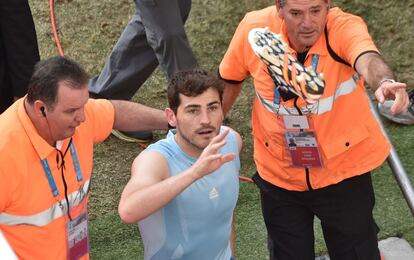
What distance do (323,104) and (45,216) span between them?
4.02 feet

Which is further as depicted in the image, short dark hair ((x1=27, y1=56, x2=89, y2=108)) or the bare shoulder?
short dark hair ((x1=27, y1=56, x2=89, y2=108))

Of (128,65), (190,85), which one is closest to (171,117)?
(190,85)

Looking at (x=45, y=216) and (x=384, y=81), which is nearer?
(x=384, y=81)

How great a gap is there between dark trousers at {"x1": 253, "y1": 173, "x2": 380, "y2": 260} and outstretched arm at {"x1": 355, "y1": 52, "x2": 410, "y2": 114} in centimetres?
66

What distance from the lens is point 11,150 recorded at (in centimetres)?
296

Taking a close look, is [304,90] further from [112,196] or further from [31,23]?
[112,196]

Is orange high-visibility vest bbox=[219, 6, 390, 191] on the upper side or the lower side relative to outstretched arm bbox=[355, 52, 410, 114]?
lower

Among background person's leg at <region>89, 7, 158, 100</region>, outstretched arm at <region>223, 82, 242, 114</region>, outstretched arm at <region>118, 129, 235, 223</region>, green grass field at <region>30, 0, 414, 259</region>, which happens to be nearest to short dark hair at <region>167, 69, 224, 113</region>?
outstretched arm at <region>118, 129, 235, 223</region>

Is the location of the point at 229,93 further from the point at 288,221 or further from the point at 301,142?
the point at 288,221

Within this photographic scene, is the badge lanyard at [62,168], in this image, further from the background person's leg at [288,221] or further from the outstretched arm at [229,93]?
the background person's leg at [288,221]

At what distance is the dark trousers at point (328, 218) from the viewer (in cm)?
357

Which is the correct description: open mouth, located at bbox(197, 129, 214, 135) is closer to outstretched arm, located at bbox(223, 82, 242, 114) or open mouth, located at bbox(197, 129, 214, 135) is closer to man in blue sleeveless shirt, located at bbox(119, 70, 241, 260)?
man in blue sleeveless shirt, located at bbox(119, 70, 241, 260)

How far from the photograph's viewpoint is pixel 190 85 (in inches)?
124

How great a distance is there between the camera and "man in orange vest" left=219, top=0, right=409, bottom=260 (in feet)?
10.6
